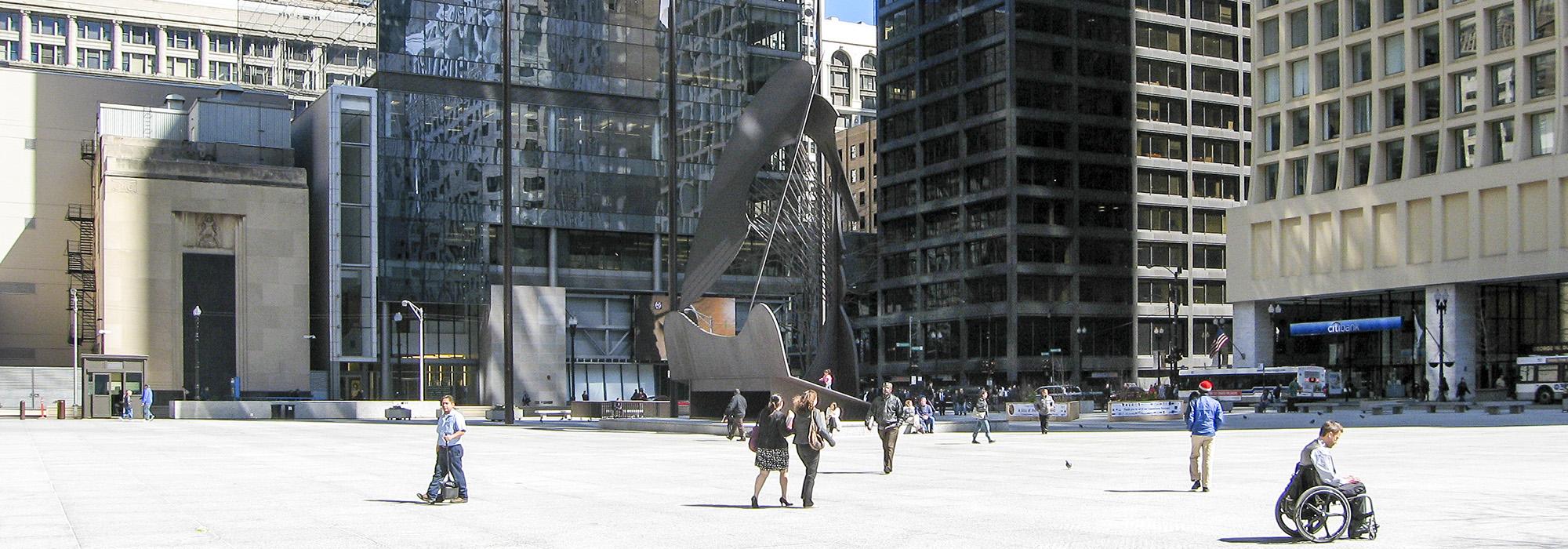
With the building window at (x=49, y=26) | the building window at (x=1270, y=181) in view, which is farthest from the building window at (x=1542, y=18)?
the building window at (x=49, y=26)

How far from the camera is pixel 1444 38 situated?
242ft

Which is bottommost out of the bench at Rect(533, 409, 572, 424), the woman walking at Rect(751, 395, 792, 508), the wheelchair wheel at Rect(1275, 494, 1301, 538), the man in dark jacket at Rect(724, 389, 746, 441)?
the bench at Rect(533, 409, 572, 424)

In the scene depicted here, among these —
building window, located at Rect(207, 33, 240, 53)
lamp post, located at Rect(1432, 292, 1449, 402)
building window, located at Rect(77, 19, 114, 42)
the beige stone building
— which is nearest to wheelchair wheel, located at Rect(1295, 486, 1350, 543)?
lamp post, located at Rect(1432, 292, 1449, 402)

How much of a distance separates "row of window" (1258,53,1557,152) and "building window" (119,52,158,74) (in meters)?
103

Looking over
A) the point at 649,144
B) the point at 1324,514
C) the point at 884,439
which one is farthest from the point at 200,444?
the point at 649,144

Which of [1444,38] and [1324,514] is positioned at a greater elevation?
[1444,38]

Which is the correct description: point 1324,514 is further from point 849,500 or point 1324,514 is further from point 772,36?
point 772,36

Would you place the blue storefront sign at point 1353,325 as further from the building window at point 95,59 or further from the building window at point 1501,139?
the building window at point 95,59

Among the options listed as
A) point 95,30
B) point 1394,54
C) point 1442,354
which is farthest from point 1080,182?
point 95,30

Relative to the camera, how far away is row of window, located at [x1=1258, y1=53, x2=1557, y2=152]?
70000 millimetres

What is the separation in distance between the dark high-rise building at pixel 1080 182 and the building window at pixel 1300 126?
21.9 metres

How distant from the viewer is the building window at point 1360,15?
3081 inches

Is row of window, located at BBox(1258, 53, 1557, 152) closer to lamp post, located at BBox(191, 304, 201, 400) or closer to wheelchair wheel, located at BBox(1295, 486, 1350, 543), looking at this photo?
lamp post, located at BBox(191, 304, 201, 400)

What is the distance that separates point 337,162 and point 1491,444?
213 ft
